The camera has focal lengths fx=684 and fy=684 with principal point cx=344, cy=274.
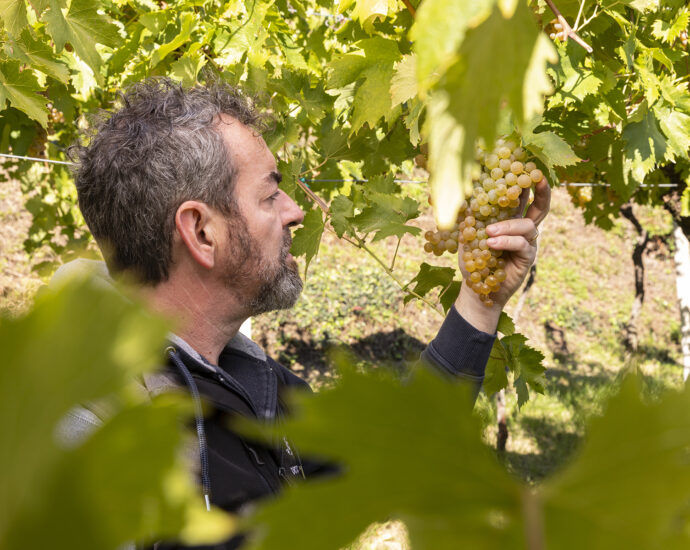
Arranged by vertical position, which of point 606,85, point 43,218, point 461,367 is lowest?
point 43,218

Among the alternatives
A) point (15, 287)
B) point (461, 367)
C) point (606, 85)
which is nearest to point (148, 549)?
point (461, 367)

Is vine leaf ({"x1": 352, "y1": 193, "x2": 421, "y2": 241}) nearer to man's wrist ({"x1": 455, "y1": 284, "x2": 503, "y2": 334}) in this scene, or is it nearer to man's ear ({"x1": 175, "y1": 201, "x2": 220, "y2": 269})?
man's wrist ({"x1": 455, "y1": 284, "x2": 503, "y2": 334})

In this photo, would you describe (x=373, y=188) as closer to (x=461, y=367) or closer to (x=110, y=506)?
(x=461, y=367)

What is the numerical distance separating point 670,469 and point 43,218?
4526 millimetres

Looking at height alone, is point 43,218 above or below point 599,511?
below

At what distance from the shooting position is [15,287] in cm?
652

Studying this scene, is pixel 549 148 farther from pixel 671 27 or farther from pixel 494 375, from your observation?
pixel 671 27

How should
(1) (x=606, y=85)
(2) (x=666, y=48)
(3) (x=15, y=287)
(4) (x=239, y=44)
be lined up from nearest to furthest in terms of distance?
1. (1) (x=606, y=85)
2. (2) (x=666, y=48)
3. (4) (x=239, y=44)
4. (3) (x=15, y=287)

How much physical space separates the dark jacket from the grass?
4352 millimetres

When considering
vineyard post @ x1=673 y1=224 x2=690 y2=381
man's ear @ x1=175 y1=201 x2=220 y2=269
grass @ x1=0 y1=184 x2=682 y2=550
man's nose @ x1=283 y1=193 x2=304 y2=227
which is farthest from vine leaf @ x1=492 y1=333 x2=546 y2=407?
grass @ x1=0 y1=184 x2=682 y2=550

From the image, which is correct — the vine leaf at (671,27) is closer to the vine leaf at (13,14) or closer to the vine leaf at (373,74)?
the vine leaf at (373,74)

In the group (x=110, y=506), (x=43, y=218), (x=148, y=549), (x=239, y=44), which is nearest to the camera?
(x=110, y=506)

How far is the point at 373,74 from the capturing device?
4.35 ft

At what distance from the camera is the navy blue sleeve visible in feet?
4.49
